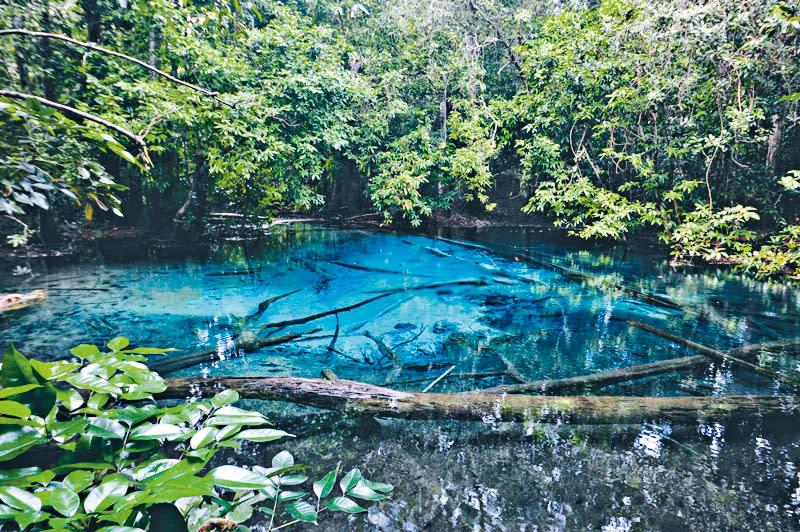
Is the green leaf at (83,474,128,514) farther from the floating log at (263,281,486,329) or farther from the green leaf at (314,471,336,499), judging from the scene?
the floating log at (263,281,486,329)

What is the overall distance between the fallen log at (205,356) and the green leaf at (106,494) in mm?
2325

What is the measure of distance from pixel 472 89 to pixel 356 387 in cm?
955

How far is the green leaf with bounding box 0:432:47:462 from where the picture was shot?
0.52m

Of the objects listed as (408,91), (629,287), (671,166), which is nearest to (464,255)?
(629,287)

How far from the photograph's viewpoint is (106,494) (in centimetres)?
52

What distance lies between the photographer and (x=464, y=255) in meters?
7.32

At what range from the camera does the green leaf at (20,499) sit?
0.45 m

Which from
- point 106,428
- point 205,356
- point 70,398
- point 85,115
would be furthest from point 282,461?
point 205,356

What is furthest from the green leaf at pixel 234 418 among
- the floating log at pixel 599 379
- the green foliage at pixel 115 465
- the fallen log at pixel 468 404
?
the floating log at pixel 599 379

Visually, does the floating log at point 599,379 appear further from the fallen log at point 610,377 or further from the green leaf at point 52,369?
the green leaf at point 52,369

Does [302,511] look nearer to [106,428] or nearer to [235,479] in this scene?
[235,479]

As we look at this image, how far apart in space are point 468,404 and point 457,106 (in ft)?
30.7

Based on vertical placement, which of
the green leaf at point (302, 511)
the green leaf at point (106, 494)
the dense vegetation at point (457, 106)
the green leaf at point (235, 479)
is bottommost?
the green leaf at point (302, 511)

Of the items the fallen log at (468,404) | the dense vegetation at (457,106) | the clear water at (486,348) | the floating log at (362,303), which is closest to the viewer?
the clear water at (486,348)
